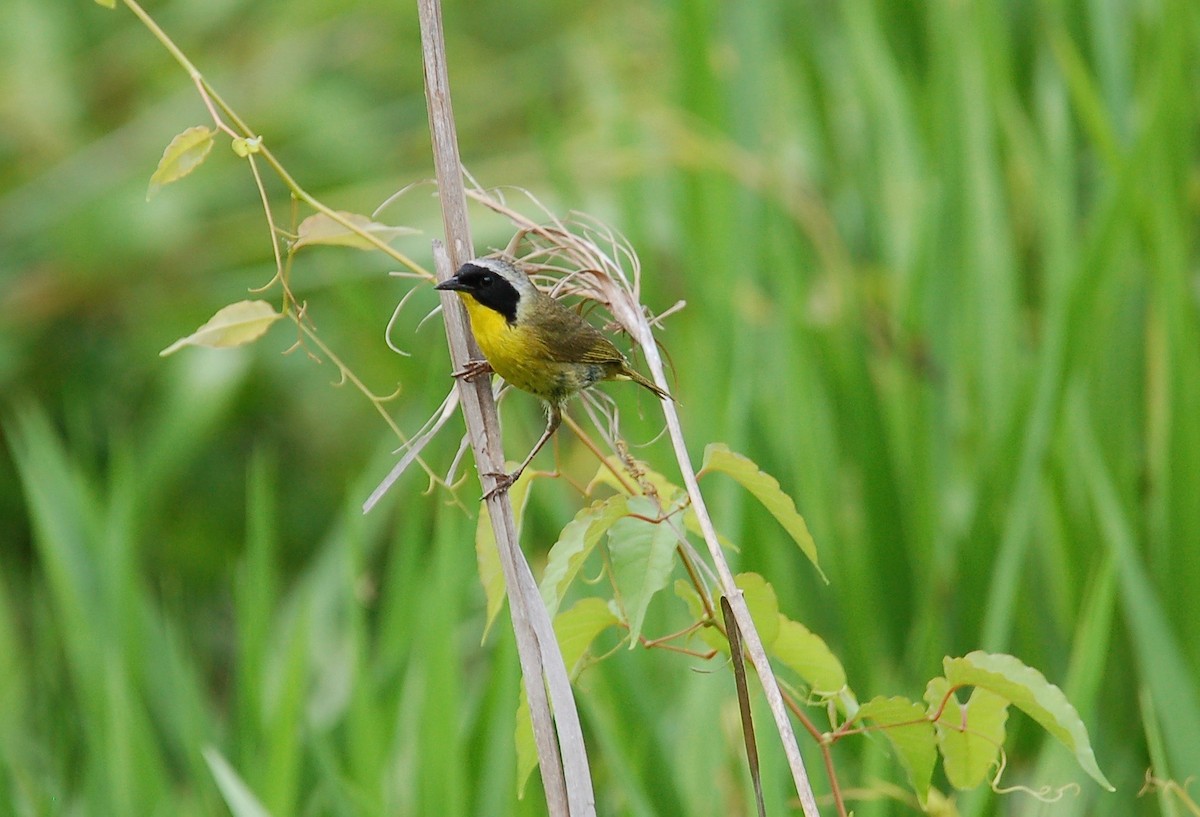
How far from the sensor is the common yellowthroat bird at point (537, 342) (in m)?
1.16

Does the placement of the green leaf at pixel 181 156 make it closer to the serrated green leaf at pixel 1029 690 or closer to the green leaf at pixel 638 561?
the green leaf at pixel 638 561

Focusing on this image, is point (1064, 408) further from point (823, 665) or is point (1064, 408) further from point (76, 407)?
point (76, 407)

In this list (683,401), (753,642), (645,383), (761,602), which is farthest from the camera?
(683,401)

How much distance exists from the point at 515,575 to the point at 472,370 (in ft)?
0.53

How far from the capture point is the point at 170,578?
332cm

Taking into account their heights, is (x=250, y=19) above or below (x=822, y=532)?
above

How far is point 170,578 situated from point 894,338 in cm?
185

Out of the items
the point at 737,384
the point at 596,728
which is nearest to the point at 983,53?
the point at 737,384

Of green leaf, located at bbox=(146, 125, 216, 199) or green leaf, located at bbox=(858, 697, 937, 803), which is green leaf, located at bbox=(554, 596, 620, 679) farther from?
green leaf, located at bbox=(146, 125, 216, 199)

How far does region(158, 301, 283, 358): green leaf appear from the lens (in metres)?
0.97

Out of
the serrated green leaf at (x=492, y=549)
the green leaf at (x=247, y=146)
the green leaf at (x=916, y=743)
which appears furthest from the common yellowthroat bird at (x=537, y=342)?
the green leaf at (x=916, y=743)

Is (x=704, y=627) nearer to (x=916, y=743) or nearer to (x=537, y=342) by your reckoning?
(x=916, y=743)

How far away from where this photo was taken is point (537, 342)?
1.22 meters

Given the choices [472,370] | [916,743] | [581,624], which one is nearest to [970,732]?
[916,743]
